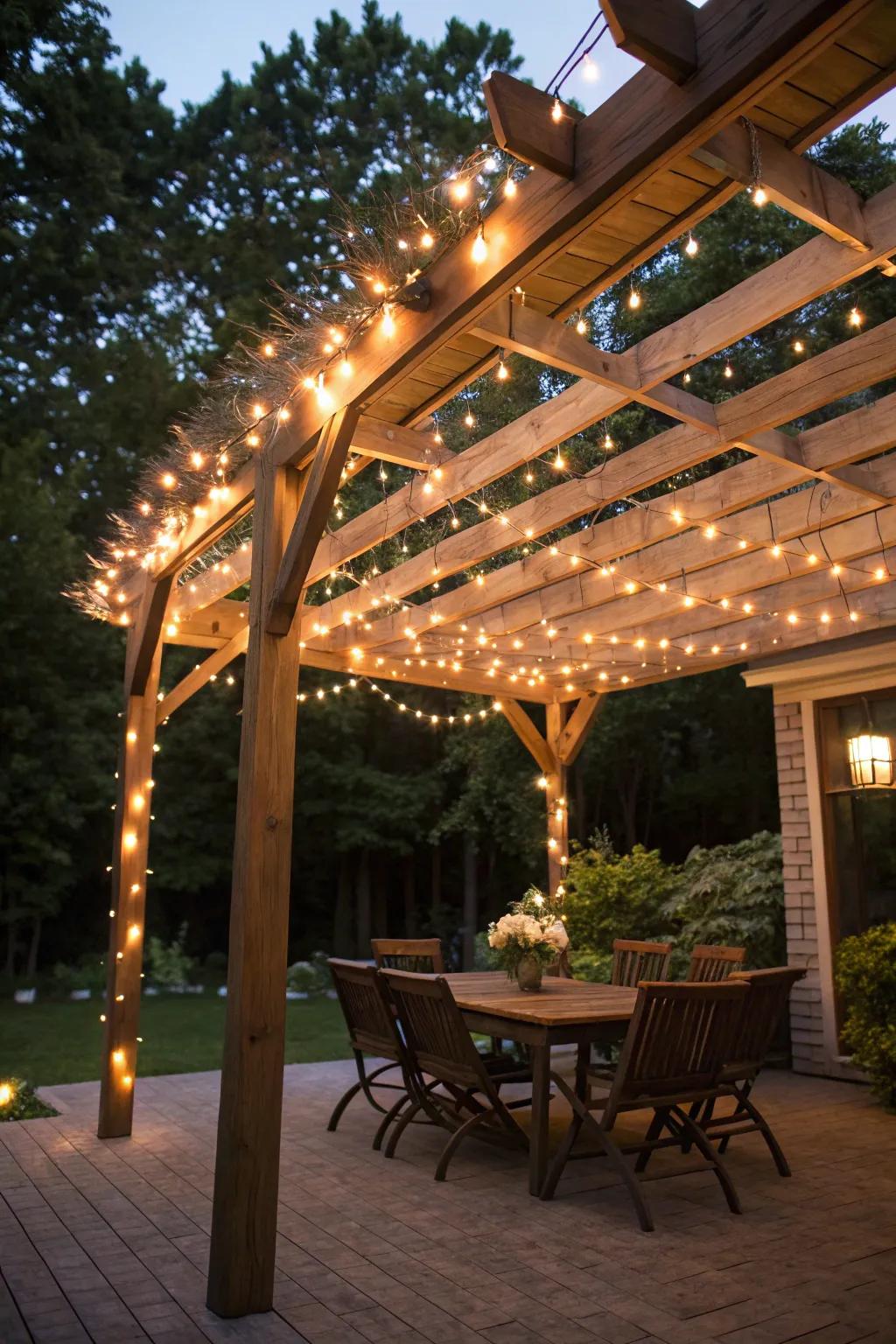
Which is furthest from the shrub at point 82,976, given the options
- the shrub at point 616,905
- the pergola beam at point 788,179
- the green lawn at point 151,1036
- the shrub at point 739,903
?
the pergola beam at point 788,179

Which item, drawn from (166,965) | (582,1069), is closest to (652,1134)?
(582,1069)

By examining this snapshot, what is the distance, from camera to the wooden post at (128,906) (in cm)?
493

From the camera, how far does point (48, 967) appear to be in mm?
12375

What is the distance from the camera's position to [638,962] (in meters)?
5.96

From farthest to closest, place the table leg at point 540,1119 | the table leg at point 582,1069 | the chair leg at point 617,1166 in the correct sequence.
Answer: the table leg at point 582,1069
the table leg at point 540,1119
the chair leg at point 617,1166

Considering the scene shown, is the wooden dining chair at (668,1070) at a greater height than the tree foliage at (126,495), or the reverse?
the tree foliage at (126,495)

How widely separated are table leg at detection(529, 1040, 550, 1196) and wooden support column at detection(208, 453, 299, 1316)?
1344 mm

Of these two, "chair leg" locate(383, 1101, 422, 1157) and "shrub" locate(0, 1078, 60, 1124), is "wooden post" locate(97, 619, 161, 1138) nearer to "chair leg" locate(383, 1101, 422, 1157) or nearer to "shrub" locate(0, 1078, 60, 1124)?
"shrub" locate(0, 1078, 60, 1124)

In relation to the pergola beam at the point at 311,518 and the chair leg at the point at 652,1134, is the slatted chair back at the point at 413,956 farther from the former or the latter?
the pergola beam at the point at 311,518

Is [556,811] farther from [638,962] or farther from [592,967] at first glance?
[638,962]

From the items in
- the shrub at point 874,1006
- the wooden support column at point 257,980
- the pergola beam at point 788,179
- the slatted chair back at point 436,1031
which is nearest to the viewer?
the pergola beam at point 788,179

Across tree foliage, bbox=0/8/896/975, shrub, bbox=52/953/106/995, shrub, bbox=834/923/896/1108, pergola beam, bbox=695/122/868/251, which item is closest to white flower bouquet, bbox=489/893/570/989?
shrub, bbox=834/923/896/1108

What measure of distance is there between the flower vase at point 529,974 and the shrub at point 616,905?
2882 mm

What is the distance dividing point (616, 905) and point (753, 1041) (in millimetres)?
3642
